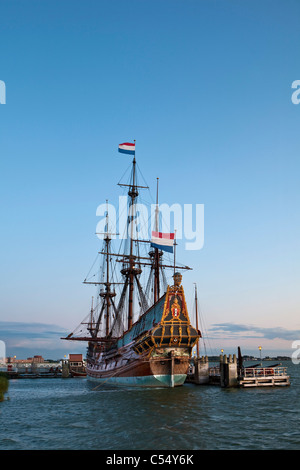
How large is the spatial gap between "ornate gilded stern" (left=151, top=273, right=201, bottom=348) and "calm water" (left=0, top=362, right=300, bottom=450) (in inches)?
365

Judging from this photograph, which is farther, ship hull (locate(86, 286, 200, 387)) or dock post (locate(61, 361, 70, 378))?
dock post (locate(61, 361, 70, 378))

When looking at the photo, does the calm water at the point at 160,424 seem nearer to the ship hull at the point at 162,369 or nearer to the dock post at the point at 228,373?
the dock post at the point at 228,373

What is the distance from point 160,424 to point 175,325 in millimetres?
24996

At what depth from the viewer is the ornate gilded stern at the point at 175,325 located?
168ft

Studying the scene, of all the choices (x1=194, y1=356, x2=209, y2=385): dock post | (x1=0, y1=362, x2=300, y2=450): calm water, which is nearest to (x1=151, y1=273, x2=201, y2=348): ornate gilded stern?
(x1=194, y1=356, x2=209, y2=385): dock post

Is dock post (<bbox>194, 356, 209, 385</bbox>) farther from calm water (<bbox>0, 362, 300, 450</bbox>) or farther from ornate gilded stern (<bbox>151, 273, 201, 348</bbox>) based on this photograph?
→ calm water (<bbox>0, 362, 300, 450</bbox>)

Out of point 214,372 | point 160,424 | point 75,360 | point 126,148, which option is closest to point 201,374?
point 214,372

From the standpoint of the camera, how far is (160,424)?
27.3m

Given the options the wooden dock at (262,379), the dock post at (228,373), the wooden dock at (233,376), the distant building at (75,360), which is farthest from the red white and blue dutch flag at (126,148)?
the distant building at (75,360)

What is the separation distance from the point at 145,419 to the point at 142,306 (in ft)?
153

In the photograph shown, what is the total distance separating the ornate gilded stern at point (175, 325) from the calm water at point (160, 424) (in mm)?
9261

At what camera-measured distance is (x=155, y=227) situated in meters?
72.0

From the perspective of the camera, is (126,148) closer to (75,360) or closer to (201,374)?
(201,374)

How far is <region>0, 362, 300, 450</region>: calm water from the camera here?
2223 centimetres
